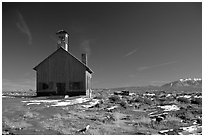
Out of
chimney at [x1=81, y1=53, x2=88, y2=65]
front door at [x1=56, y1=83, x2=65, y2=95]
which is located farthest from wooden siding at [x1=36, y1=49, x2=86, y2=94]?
chimney at [x1=81, y1=53, x2=88, y2=65]

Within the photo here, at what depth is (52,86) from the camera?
33906mm

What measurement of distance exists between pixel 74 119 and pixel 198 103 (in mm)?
16527

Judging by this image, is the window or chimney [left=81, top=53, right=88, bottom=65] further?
chimney [left=81, top=53, right=88, bottom=65]

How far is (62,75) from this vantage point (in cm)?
3397

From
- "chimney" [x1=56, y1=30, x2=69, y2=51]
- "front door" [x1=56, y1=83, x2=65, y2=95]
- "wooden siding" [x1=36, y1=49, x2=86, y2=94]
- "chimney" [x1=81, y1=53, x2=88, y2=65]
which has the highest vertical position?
"chimney" [x1=56, y1=30, x2=69, y2=51]

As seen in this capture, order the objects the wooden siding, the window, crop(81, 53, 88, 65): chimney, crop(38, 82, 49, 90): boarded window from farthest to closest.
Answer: crop(81, 53, 88, 65): chimney
crop(38, 82, 49, 90): boarded window
the wooden siding
the window

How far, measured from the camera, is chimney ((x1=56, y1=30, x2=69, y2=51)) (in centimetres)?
3516

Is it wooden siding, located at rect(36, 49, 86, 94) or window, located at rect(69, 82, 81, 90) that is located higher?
wooden siding, located at rect(36, 49, 86, 94)

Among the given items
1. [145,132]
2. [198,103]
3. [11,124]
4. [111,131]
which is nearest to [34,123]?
[11,124]

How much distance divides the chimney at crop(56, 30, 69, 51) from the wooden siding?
1.12m

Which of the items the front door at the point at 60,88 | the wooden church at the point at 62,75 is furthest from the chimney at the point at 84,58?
the front door at the point at 60,88

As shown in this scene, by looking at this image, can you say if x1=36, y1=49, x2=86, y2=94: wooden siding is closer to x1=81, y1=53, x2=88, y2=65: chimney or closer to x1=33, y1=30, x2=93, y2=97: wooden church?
x1=33, y1=30, x2=93, y2=97: wooden church

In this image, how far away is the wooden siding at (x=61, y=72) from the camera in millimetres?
33656

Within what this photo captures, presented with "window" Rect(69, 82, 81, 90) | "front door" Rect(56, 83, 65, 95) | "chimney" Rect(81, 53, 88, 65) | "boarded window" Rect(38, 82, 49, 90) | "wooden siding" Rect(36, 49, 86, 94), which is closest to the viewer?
"window" Rect(69, 82, 81, 90)
